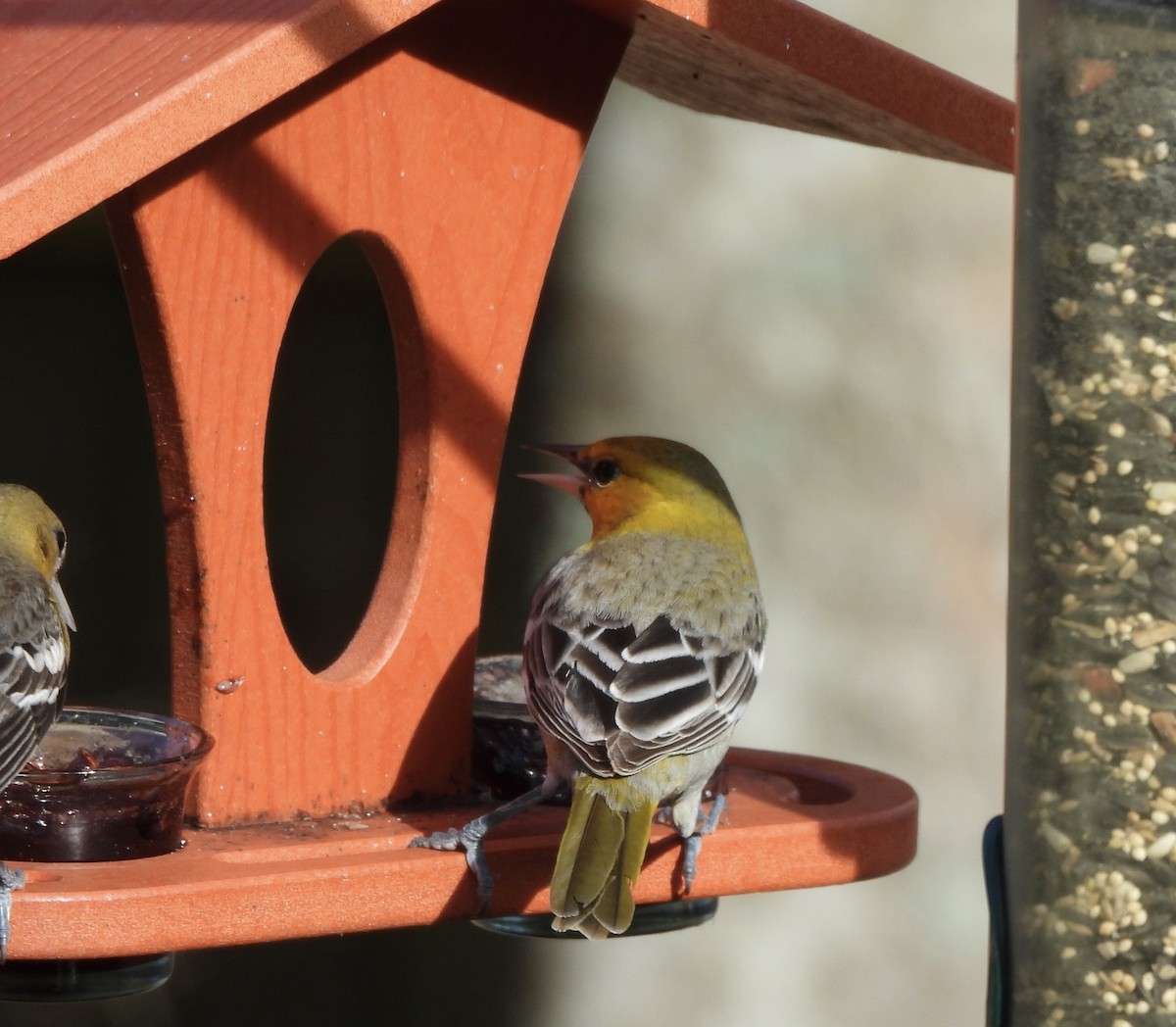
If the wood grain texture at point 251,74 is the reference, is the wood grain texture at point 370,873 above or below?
below

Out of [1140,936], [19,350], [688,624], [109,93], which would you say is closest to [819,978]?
[688,624]

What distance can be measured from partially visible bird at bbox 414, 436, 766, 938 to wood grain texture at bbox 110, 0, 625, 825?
30 cm

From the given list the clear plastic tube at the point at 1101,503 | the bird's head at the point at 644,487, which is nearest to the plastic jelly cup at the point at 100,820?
the bird's head at the point at 644,487

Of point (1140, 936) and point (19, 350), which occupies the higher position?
point (19, 350)

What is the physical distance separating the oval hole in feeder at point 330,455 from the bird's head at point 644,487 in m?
1.96

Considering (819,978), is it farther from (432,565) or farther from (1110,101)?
(1110,101)

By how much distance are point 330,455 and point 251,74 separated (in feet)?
11.4

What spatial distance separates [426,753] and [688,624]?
0.66 meters

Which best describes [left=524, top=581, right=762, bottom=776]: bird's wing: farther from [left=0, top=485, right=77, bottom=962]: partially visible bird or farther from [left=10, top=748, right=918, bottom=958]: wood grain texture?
[left=0, top=485, right=77, bottom=962]: partially visible bird

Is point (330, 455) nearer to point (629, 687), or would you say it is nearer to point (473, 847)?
point (629, 687)

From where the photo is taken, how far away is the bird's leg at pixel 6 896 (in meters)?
2.82

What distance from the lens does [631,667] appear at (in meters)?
3.80

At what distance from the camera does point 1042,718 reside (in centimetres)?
337

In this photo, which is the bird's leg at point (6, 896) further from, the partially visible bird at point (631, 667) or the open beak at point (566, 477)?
the open beak at point (566, 477)
